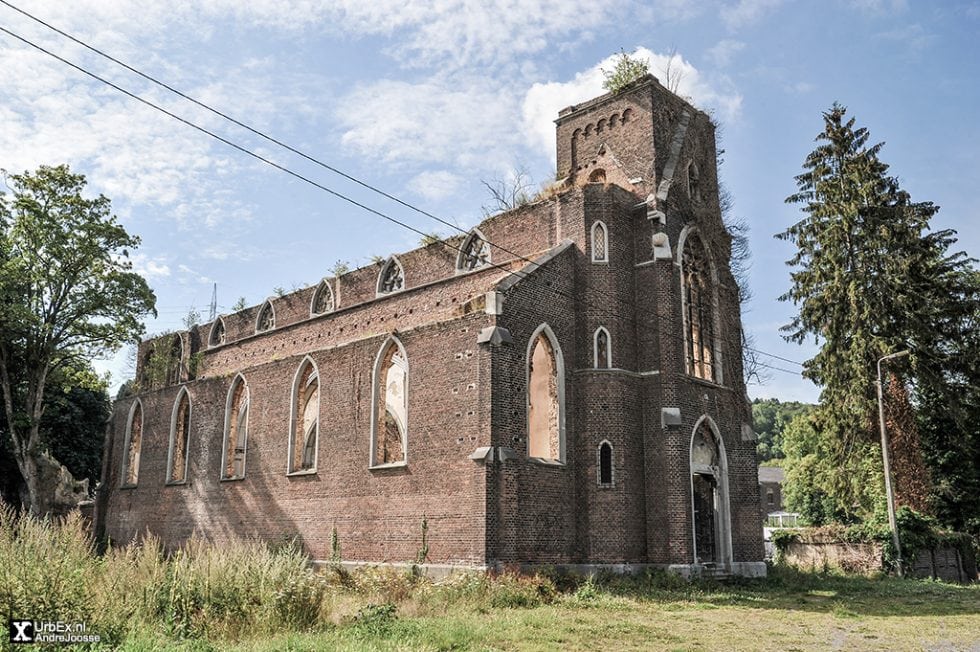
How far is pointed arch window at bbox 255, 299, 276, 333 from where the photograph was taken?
97.6 feet

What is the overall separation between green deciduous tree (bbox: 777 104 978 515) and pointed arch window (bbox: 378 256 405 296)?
16.2m

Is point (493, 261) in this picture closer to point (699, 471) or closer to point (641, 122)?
point (641, 122)

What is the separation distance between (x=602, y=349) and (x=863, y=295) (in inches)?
533

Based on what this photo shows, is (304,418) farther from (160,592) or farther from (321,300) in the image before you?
(160,592)

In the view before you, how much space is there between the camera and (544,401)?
821 inches

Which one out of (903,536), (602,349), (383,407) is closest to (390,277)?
(383,407)

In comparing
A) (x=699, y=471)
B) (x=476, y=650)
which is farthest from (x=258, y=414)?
(x=476, y=650)

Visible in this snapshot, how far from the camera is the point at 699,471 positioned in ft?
68.4

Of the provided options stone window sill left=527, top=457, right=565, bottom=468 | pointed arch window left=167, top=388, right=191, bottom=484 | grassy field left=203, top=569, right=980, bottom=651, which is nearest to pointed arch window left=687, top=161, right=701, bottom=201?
stone window sill left=527, top=457, right=565, bottom=468

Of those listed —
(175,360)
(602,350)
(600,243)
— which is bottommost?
(602,350)

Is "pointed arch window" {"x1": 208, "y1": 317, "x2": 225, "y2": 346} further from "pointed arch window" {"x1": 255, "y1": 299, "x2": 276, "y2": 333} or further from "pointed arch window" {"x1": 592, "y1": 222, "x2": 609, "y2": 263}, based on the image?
"pointed arch window" {"x1": 592, "y1": 222, "x2": 609, "y2": 263}

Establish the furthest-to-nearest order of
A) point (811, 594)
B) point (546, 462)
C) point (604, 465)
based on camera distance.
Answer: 1. point (604, 465)
2. point (811, 594)
3. point (546, 462)

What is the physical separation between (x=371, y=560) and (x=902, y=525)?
17558mm

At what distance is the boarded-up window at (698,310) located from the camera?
72.4ft
